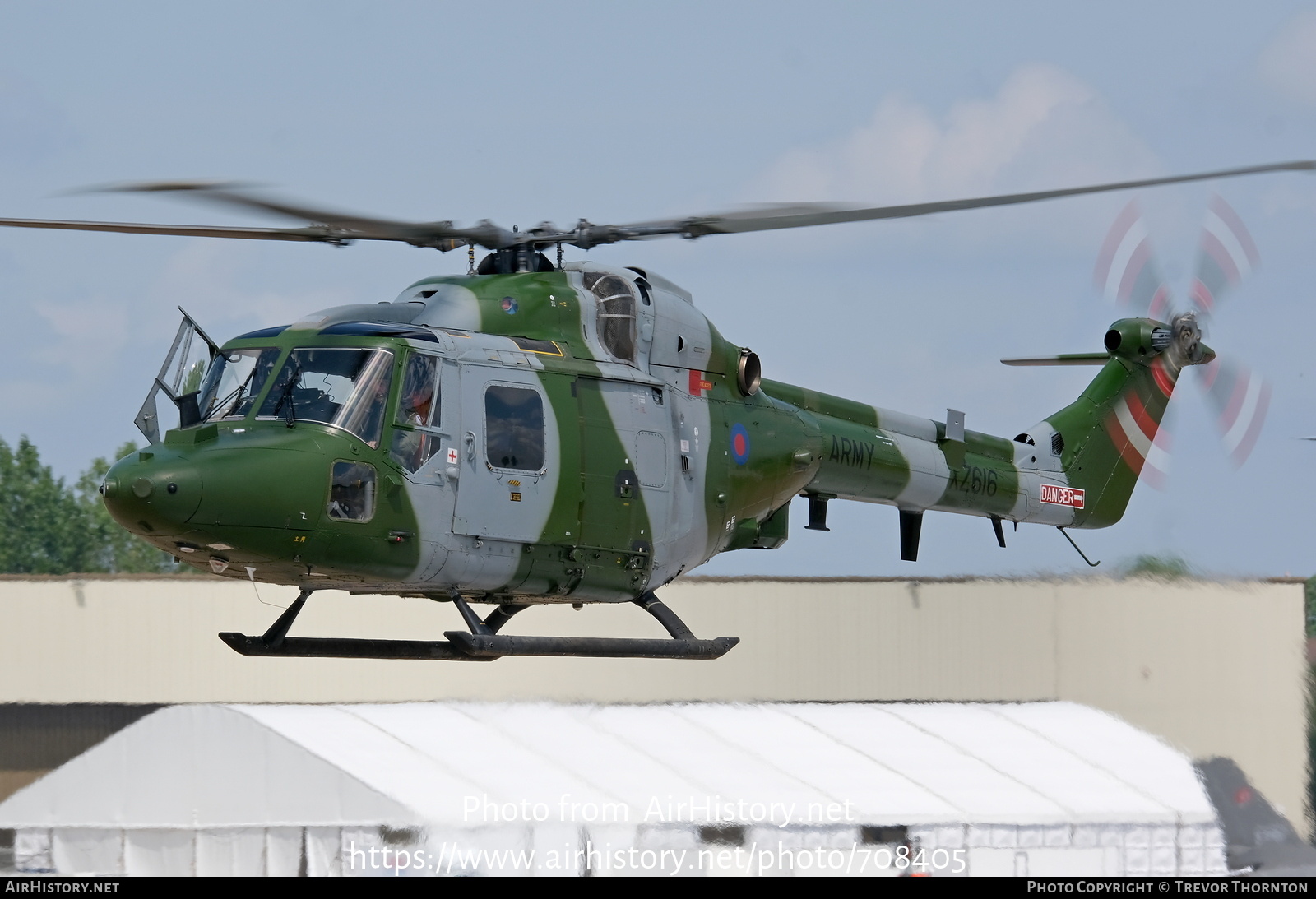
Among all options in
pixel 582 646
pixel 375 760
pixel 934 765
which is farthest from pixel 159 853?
pixel 582 646

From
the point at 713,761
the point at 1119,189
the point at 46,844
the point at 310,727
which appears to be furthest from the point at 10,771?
the point at 1119,189

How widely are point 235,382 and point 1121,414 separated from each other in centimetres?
1122

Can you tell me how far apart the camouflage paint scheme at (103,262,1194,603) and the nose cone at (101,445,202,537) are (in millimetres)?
12

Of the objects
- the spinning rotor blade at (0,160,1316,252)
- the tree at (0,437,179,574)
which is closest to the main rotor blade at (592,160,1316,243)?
the spinning rotor blade at (0,160,1316,252)

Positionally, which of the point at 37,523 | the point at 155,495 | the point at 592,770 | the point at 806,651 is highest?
the point at 37,523

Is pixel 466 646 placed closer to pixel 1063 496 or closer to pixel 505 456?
pixel 505 456

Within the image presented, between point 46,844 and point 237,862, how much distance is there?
280 centimetres

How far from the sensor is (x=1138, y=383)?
64.3 ft

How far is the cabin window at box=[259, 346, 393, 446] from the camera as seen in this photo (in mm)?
11305

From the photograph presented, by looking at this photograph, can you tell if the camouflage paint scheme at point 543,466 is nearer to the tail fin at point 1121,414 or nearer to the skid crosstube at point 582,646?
the skid crosstube at point 582,646

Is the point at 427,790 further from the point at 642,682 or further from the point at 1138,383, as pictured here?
the point at 1138,383

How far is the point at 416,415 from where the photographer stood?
11.6m

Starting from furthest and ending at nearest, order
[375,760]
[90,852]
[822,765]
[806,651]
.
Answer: [806,651], [822,765], [375,760], [90,852]

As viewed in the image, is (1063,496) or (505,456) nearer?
(505,456)
